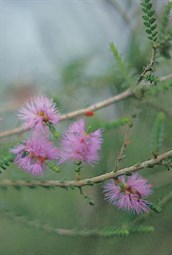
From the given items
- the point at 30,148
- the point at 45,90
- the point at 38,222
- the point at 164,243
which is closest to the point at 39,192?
the point at 45,90

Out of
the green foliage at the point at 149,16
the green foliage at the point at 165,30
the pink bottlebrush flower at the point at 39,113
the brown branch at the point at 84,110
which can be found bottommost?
the pink bottlebrush flower at the point at 39,113

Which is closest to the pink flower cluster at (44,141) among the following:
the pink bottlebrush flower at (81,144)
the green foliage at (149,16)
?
the pink bottlebrush flower at (81,144)

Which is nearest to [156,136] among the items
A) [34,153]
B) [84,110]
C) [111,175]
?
[111,175]

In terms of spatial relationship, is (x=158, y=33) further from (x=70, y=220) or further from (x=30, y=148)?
(x=70, y=220)

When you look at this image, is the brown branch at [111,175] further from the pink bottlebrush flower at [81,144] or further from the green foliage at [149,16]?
the green foliage at [149,16]

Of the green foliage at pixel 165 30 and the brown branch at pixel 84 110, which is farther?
the brown branch at pixel 84 110

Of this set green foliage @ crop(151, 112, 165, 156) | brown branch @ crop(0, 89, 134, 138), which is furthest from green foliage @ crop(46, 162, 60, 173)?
brown branch @ crop(0, 89, 134, 138)

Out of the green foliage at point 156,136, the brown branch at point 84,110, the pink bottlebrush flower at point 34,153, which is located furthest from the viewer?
the brown branch at point 84,110
